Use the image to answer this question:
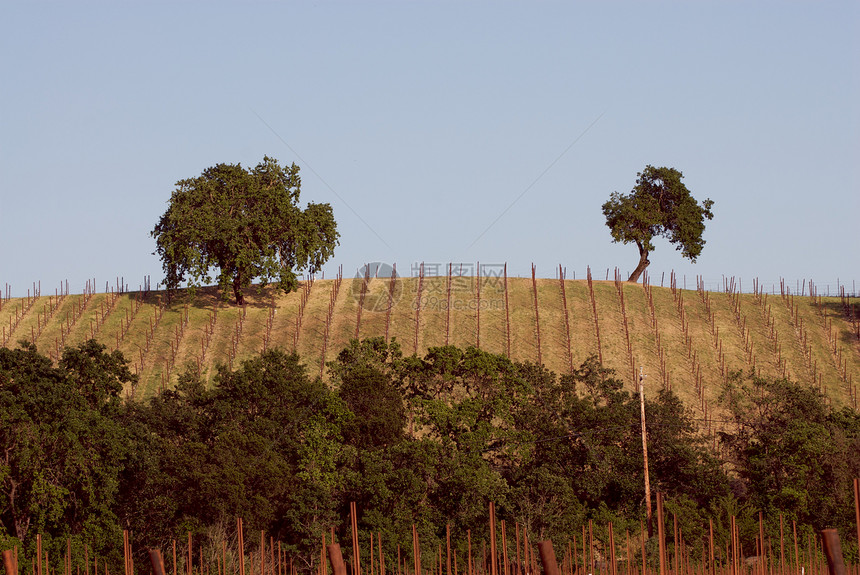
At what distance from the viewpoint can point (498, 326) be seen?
89562mm

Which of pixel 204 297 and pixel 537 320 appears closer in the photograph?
pixel 537 320

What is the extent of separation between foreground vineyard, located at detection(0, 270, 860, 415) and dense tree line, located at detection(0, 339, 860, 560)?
21.0 meters

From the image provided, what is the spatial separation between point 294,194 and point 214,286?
13.9 meters

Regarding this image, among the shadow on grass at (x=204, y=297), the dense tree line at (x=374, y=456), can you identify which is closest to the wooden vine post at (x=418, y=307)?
the shadow on grass at (x=204, y=297)

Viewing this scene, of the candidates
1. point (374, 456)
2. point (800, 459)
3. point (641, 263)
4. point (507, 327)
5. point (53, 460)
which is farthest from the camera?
point (641, 263)

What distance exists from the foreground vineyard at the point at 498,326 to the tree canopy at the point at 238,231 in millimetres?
4521

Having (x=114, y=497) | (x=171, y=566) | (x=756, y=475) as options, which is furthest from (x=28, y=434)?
(x=756, y=475)

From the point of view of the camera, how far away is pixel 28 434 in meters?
45.6

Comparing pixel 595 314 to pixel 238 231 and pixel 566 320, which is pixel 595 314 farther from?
pixel 238 231

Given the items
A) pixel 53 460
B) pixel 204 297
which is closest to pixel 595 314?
pixel 204 297

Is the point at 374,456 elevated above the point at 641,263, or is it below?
below

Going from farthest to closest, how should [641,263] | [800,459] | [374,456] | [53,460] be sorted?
[641,263], [800,459], [374,456], [53,460]

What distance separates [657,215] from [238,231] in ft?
142

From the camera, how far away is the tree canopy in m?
88.7
